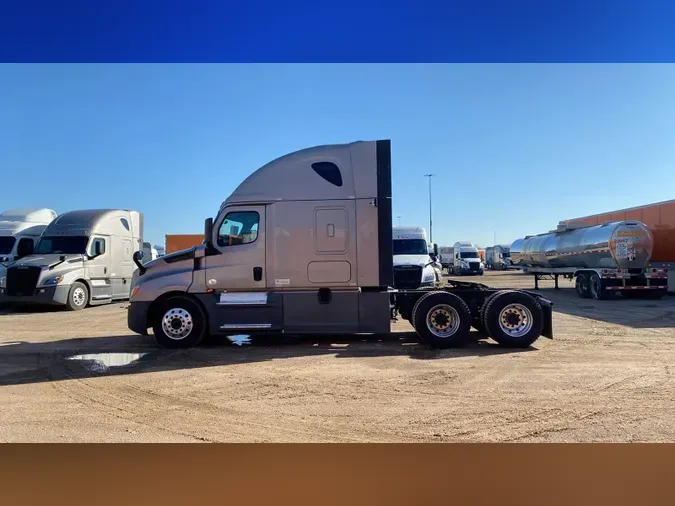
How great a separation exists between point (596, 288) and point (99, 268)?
765 inches

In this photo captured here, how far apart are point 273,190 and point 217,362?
3421mm

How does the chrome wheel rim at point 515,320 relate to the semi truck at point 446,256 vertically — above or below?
below

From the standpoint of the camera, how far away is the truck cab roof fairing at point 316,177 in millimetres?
9023

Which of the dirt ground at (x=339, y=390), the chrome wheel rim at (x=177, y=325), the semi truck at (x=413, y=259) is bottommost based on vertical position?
the dirt ground at (x=339, y=390)

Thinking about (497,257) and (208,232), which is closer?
(208,232)

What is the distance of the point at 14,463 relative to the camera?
4016mm

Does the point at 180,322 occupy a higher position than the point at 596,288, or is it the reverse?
the point at 596,288

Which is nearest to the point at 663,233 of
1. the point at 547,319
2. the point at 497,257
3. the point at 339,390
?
the point at 547,319

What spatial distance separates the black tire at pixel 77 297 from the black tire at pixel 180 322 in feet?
27.8

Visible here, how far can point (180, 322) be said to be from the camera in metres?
9.12

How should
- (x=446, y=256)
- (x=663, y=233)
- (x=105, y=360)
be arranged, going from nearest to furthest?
(x=105, y=360), (x=663, y=233), (x=446, y=256)

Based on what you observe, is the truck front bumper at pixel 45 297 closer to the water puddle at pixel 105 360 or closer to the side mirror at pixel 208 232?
the water puddle at pixel 105 360

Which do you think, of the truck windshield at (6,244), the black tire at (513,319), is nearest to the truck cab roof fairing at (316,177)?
the black tire at (513,319)

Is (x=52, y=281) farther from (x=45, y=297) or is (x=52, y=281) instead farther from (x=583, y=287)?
(x=583, y=287)
